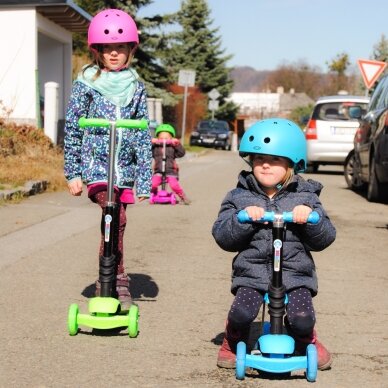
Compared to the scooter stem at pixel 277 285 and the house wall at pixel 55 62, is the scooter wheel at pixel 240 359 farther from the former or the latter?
the house wall at pixel 55 62

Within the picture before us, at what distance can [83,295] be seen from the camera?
229 inches

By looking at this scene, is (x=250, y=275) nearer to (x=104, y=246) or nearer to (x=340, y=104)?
(x=104, y=246)

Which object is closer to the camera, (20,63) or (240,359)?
(240,359)

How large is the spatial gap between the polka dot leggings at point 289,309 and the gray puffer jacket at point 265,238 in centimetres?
4

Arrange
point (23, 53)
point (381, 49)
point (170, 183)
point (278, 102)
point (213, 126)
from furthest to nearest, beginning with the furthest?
point (278, 102) < point (381, 49) < point (213, 126) < point (23, 53) < point (170, 183)

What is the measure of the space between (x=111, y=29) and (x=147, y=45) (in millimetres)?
35038

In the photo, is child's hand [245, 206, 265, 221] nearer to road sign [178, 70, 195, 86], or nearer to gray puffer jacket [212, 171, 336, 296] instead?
gray puffer jacket [212, 171, 336, 296]

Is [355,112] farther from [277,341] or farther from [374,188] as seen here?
[277,341]

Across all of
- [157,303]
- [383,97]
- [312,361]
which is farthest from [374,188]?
[312,361]

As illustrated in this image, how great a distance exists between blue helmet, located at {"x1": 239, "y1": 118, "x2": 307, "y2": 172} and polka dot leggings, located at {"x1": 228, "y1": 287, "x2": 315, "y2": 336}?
2.18 ft

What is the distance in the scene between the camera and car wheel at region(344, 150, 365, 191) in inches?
563

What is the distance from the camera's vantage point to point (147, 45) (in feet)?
129

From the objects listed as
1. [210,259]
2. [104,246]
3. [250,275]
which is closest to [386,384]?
[250,275]

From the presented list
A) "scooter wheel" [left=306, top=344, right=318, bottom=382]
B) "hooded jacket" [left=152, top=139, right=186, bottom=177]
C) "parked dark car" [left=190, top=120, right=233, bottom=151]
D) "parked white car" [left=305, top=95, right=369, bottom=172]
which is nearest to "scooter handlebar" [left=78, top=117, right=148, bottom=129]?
"scooter wheel" [left=306, top=344, right=318, bottom=382]
